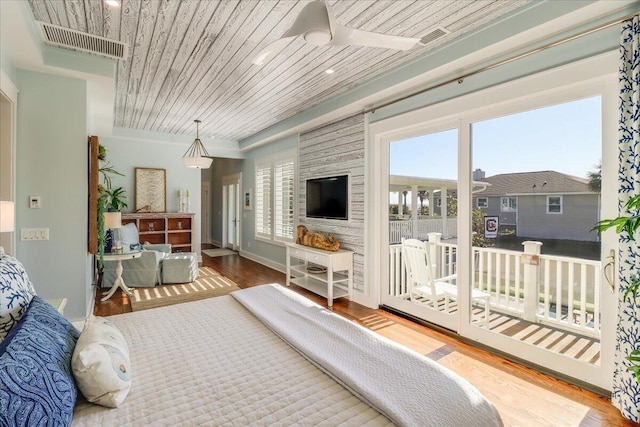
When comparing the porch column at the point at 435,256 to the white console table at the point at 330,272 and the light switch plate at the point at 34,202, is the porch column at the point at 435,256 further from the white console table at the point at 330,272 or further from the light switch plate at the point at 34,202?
the light switch plate at the point at 34,202

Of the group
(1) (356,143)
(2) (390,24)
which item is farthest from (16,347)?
(1) (356,143)

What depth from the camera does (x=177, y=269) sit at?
490cm

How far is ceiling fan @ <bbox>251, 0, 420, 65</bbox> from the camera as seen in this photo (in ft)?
5.29

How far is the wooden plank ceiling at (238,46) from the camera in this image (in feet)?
7.12

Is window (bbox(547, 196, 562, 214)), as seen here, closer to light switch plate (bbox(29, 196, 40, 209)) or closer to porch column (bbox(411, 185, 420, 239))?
porch column (bbox(411, 185, 420, 239))

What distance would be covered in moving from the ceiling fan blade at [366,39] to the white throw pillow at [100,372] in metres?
1.89

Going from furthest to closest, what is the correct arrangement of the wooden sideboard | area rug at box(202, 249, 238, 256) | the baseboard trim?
area rug at box(202, 249, 238, 256)
the wooden sideboard
the baseboard trim

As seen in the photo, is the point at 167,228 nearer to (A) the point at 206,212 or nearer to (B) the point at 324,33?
(A) the point at 206,212

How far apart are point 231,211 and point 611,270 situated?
8.14 metres

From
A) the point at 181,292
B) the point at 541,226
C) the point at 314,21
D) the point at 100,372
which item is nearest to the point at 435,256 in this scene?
the point at 541,226

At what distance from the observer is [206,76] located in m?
3.36

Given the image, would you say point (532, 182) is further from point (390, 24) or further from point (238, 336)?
point (238, 336)

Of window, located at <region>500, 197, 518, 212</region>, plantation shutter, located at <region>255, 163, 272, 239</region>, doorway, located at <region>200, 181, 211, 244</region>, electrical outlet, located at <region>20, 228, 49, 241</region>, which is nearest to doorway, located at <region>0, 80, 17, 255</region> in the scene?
electrical outlet, located at <region>20, 228, 49, 241</region>

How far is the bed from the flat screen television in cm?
253
